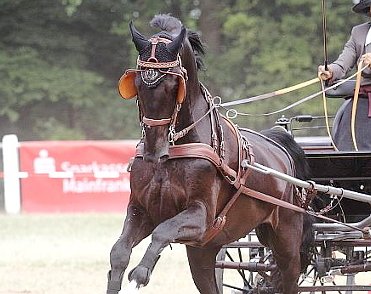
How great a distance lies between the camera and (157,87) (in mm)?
5008

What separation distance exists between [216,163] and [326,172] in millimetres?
1467

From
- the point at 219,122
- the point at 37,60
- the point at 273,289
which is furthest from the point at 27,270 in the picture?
the point at 37,60

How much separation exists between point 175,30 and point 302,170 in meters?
1.61

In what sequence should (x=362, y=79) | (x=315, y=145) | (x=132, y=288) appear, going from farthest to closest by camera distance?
(x=315, y=145) < (x=362, y=79) < (x=132, y=288)

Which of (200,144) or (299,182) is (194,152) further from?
(299,182)

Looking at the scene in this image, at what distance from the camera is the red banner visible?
53.8 feet

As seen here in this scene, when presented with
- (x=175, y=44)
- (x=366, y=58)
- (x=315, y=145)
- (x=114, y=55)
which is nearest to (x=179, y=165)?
(x=175, y=44)

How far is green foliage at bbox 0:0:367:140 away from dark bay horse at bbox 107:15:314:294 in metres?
16.6

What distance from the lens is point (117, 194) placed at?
54.2 ft

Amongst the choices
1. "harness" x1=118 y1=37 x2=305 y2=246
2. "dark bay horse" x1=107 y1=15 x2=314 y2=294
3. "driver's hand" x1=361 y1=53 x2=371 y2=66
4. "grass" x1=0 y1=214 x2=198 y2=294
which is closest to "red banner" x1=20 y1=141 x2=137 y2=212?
"grass" x1=0 y1=214 x2=198 y2=294

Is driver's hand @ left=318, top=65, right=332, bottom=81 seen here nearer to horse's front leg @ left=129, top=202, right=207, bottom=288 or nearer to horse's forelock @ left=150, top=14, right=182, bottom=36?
horse's forelock @ left=150, top=14, right=182, bottom=36

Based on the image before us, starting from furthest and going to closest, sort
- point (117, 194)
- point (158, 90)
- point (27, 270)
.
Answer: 1. point (117, 194)
2. point (27, 270)
3. point (158, 90)

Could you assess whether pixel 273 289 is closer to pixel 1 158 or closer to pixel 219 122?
pixel 219 122

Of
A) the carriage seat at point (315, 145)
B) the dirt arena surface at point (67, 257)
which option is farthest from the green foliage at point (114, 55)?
the carriage seat at point (315, 145)
